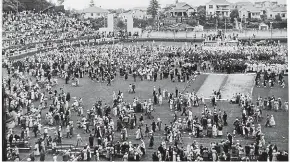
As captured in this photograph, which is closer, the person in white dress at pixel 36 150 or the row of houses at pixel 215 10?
the person in white dress at pixel 36 150

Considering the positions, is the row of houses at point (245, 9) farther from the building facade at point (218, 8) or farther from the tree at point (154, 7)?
the tree at point (154, 7)

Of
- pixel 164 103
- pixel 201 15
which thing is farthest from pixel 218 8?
pixel 164 103

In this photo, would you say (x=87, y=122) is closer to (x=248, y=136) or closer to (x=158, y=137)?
(x=158, y=137)

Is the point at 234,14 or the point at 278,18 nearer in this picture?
the point at 278,18

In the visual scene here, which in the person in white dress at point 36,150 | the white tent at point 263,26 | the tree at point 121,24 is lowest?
the person in white dress at point 36,150

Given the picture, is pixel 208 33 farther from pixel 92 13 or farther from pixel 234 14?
pixel 92 13

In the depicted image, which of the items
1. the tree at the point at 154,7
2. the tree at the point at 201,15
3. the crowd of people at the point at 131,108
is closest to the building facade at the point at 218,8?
the tree at the point at 201,15

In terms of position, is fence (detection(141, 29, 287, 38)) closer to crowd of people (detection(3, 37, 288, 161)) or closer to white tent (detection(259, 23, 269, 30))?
white tent (detection(259, 23, 269, 30))

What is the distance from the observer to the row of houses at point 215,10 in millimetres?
83312

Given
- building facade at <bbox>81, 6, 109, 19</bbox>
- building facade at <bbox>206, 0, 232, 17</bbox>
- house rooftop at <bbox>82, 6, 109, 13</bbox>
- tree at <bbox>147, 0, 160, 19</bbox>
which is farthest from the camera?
tree at <bbox>147, 0, 160, 19</bbox>

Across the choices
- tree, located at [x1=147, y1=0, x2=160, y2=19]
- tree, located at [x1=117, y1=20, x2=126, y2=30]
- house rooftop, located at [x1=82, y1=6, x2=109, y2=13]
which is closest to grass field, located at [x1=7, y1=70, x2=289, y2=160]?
tree, located at [x1=117, y1=20, x2=126, y2=30]

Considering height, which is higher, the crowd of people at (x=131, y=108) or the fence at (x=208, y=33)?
the fence at (x=208, y=33)

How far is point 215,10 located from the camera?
90250mm

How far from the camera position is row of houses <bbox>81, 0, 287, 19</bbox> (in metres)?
83.3
